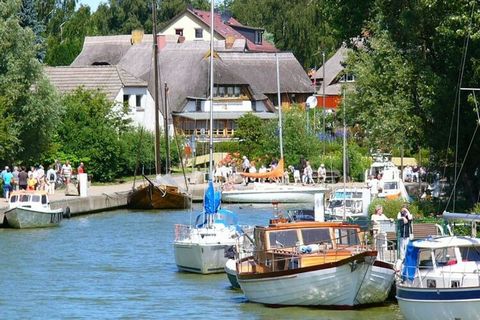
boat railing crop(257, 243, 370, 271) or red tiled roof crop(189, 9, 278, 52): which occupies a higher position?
red tiled roof crop(189, 9, 278, 52)

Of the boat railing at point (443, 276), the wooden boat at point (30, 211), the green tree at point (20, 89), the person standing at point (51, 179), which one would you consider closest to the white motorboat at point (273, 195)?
the person standing at point (51, 179)

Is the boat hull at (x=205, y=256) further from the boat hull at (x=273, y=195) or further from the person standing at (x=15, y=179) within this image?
the boat hull at (x=273, y=195)

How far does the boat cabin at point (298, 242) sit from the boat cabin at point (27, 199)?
23.1m

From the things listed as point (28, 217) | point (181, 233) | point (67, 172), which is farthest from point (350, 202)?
point (67, 172)

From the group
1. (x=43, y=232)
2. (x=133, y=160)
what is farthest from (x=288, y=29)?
(x=43, y=232)

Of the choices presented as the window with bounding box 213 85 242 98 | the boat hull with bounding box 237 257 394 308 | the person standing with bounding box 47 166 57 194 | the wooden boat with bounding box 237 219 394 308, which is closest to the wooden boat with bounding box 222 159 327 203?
the person standing with bounding box 47 166 57 194

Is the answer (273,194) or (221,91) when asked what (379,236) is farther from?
(221,91)

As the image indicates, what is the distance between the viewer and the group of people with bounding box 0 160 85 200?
65688mm

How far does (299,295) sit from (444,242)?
16.9 ft

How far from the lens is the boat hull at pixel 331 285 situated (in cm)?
3553

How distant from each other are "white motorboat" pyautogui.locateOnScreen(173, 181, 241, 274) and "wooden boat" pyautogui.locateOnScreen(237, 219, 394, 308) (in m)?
6.39

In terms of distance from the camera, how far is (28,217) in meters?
59.1

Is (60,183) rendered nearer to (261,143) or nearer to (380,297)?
(261,143)

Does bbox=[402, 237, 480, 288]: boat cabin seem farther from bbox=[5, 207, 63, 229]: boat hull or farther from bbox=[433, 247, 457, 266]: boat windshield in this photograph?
bbox=[5, 207, 63, 229]: boat hull
